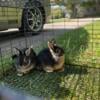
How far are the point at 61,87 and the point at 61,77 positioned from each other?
25 centimetres

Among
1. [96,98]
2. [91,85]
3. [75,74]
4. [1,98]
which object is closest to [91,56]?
[75,74]

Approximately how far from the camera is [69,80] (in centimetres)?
228

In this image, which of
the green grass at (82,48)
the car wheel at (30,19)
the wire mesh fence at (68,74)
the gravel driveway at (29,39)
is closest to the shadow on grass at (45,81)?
the wire mesh fence at (68,74)

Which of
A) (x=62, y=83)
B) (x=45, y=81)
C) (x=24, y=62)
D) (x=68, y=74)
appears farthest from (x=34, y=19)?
(x=62, y=83)

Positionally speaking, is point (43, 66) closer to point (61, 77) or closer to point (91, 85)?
point (61, 77)

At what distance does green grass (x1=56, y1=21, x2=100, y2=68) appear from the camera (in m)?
2.77

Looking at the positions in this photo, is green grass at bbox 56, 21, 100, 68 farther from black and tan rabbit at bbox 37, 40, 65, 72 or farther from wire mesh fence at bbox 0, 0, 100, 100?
black and tan rabbit at bbox 37, 40, 65, 72

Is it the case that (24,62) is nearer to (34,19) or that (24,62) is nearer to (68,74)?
(68,74)

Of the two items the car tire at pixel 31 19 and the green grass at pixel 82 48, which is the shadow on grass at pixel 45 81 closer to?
the green grass at pixel 82 48

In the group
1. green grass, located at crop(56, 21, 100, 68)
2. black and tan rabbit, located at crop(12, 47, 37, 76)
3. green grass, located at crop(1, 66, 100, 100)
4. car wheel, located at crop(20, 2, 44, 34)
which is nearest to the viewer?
green grass, located at crop(1, 66, 100, 100)

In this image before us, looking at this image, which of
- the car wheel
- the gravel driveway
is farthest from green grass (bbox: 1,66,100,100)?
the car wheel

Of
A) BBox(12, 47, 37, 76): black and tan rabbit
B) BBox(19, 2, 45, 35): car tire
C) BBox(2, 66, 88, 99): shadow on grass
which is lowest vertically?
BBox(2, 66, 88, 99): shadow on grass

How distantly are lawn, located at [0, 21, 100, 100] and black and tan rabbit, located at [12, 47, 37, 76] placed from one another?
A: 56 mm

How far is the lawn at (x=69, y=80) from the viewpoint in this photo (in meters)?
1.99
